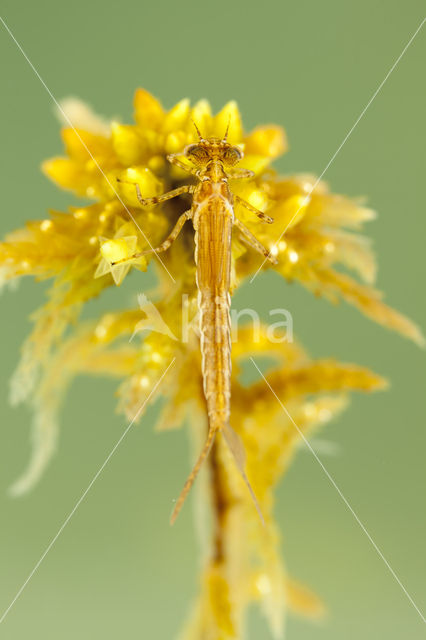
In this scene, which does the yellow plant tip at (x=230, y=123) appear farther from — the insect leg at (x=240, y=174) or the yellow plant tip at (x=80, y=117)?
the yellow plant tip at (x=80, y=117)

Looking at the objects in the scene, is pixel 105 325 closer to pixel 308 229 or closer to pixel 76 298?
pixel 76 298

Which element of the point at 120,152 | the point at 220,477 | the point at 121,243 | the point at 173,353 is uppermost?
the point at 120,152

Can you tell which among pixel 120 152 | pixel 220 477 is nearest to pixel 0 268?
pixel 120 152

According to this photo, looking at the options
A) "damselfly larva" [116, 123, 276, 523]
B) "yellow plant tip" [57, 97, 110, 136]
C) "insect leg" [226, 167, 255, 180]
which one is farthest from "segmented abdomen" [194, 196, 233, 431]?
"yellow plant tip" [57, 97, 110, 136]

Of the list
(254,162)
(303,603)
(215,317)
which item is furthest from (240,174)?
(303,603)

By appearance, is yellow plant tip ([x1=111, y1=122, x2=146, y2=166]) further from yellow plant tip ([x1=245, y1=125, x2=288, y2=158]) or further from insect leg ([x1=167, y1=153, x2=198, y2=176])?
yellow plant tip ([x1=245, y1=125, x2=288, y2=158])

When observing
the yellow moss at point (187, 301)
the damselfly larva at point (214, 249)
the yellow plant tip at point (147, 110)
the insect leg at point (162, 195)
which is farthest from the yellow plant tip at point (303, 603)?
the yellow plant tip at point (147, 110)
